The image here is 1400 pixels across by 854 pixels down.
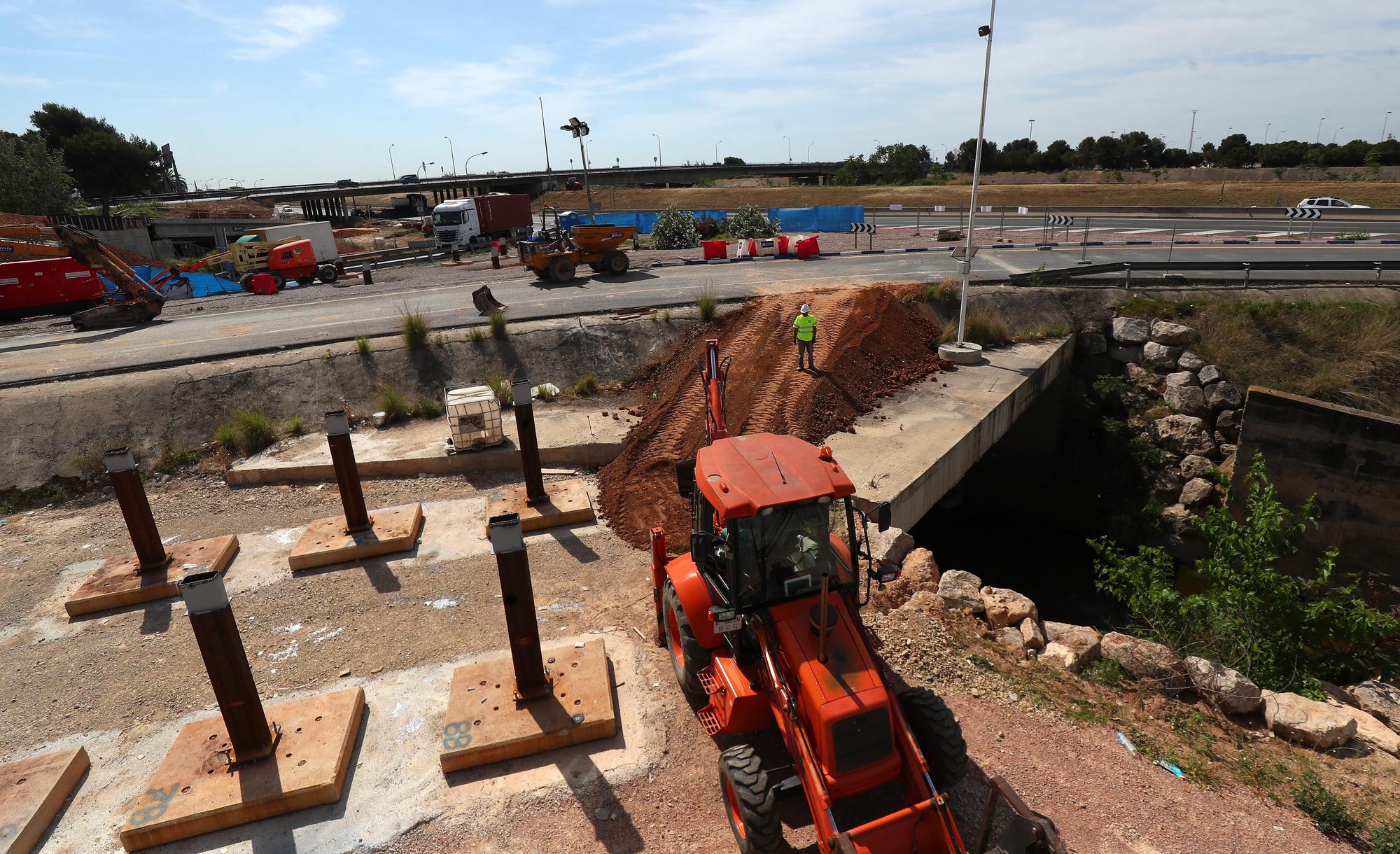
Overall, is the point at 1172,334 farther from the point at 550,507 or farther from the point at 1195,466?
the point at 550,507

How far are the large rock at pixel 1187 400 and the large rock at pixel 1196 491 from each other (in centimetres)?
168

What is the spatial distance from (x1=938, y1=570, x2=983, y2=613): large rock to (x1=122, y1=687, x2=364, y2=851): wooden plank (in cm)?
Answer: 648

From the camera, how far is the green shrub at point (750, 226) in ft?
107

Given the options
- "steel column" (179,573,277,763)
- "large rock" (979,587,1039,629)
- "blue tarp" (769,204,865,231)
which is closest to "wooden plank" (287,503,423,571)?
"steel column" (179,573,277,763)

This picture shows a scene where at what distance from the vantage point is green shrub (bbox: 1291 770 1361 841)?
5.36 meters

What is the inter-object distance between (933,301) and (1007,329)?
194 cm

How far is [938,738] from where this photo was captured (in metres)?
5.05

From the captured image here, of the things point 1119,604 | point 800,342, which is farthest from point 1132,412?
point 800,342

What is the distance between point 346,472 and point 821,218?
32.0m

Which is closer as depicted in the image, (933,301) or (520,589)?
(520,589)

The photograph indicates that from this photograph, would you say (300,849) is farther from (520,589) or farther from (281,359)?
(281,359)

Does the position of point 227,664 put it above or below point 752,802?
above

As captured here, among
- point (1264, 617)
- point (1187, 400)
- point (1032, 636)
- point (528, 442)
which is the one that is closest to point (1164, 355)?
point (1187, 400)

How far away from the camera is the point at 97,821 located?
19.3ft
